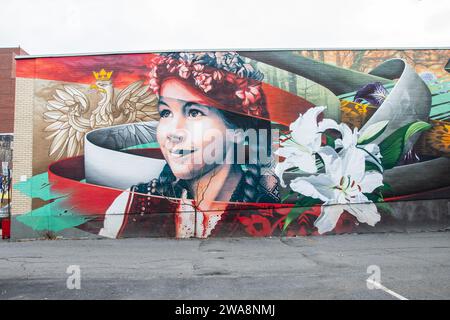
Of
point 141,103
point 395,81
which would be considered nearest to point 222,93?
point 141,103

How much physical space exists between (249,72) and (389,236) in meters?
7.35

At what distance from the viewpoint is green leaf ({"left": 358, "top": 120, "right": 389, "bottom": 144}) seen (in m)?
15.5

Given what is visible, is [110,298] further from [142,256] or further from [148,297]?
[142,256]

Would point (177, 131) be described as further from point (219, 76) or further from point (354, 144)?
point (354, 144)

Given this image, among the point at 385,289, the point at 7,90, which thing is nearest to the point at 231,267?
the point at 385,289

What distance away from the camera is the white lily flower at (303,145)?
50.4 ft

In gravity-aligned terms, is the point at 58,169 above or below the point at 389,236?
above

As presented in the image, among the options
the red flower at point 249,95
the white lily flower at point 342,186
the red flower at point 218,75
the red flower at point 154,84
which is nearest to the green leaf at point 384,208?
the white lily flower at point 342,186

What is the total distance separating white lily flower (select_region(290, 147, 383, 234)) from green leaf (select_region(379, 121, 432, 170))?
0.61 metres

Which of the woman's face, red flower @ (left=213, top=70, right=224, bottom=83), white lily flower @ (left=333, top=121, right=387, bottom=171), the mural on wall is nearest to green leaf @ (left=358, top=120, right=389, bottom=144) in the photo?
the mural on wall

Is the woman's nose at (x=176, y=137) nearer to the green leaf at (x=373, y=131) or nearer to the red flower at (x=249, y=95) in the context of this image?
the red flower at (x=249, y=95)
